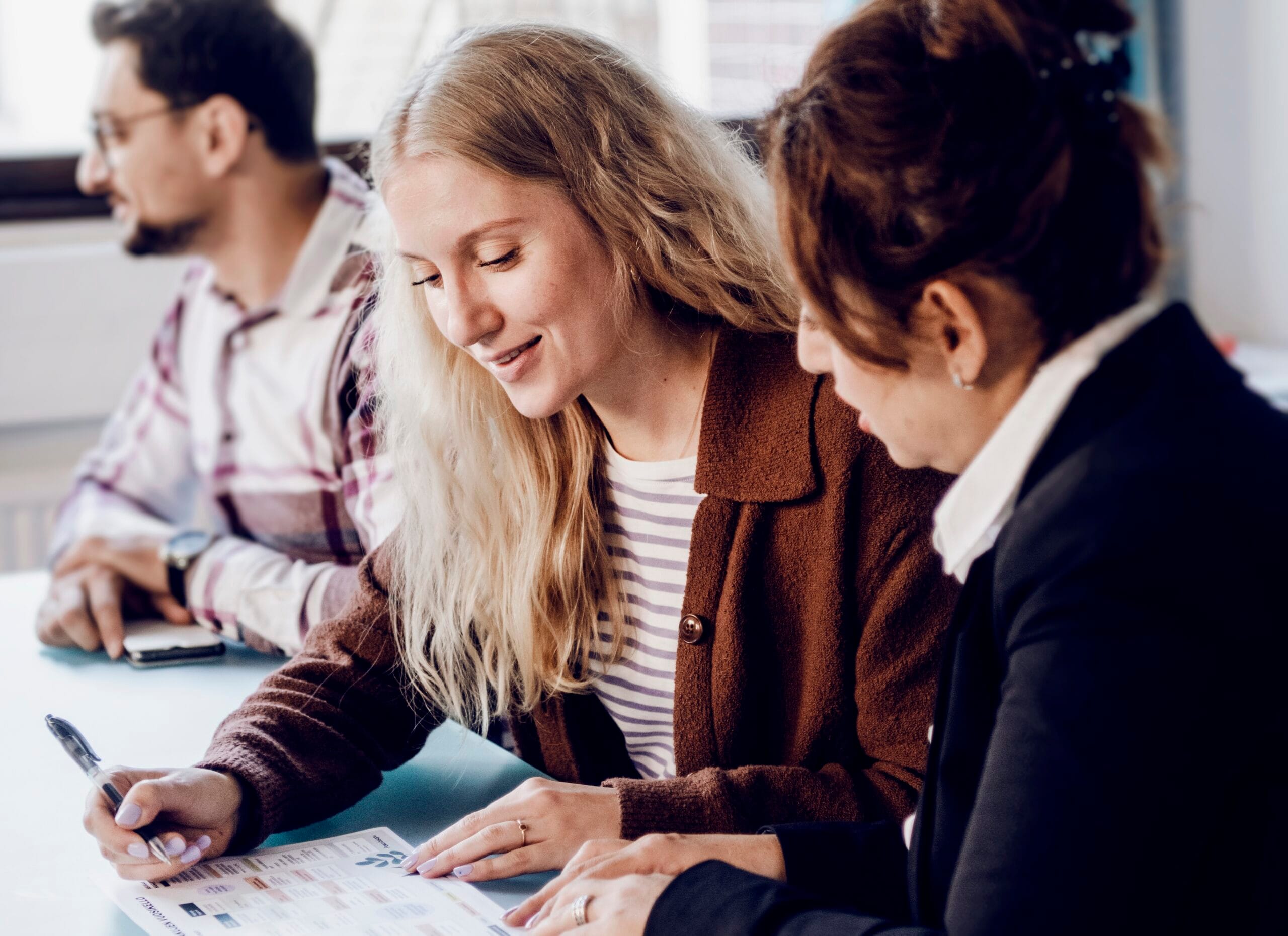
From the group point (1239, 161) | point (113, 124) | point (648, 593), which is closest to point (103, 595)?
point (648, 593)

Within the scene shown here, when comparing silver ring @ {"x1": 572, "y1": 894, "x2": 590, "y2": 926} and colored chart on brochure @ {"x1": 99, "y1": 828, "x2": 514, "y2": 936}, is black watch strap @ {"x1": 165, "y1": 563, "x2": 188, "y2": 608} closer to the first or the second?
colored chart on brochure @ {"x1": 99, "y1": 828, "x2": 514, "y2": 936}

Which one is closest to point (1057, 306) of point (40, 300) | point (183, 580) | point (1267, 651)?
point (1267, 651)

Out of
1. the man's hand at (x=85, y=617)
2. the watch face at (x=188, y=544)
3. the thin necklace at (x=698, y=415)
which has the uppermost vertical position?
the thin necklace at (x=698, y=415)

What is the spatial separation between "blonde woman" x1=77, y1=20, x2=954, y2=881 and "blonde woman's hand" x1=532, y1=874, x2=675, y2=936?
0.35ft

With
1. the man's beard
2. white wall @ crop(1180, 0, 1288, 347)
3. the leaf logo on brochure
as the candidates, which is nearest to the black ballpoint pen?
the leaf logo on brochure

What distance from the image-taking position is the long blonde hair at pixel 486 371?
118cm

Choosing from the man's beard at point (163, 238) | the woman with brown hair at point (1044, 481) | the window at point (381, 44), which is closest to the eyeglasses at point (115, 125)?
the man's beard at point (163, 238)

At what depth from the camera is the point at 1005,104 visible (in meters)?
0.71

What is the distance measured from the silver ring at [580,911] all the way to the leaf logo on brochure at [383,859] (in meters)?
0.21

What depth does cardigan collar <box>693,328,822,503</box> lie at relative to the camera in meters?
1.16

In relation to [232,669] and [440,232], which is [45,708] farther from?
[440,232]

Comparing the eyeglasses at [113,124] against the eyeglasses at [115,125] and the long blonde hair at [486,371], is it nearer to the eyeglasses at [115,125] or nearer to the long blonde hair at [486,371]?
the eyeglasses at [115,125]

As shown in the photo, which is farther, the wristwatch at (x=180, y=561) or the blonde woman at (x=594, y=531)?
the wristwatch at (x=180, y=561)

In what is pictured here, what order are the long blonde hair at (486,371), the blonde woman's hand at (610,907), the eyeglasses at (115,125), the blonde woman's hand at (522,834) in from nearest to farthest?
the blonde woman's hand at (610,907) → the blonde woman's hand at (522,834) → the long blonde hair at (486,371) → the eyeglasses at (115,125)
